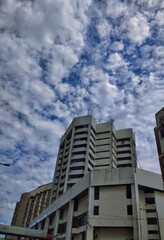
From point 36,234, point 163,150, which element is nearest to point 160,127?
point 163,150

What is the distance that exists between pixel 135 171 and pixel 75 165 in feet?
97.0

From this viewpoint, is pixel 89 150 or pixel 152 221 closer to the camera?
pixel 152 221

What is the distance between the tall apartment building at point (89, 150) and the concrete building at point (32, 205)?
3653 cm

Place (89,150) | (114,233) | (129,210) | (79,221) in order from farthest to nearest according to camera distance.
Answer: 1. (89,150)
2. (79,221)
3. (114,233)
4. (129,210)

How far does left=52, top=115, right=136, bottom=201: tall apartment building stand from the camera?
61.4 meters

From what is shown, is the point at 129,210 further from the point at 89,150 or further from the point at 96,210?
the point at 89,150

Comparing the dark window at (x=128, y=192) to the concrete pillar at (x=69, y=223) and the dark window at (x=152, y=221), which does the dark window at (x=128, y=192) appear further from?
the concrete pillar at (x=69, y=223)

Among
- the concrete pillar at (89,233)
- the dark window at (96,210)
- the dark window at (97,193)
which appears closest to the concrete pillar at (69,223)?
the concrete pillar at (89,233)

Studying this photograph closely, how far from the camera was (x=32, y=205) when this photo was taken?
100500mm

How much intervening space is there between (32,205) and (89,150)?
54.7 metres

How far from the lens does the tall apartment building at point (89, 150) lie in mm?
61444

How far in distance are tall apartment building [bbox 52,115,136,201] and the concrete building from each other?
36531 millimetres

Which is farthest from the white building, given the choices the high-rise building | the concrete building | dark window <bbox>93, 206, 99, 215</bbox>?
the concrete building

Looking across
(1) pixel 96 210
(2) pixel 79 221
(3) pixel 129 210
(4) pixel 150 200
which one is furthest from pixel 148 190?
(2) pixel 79 221
